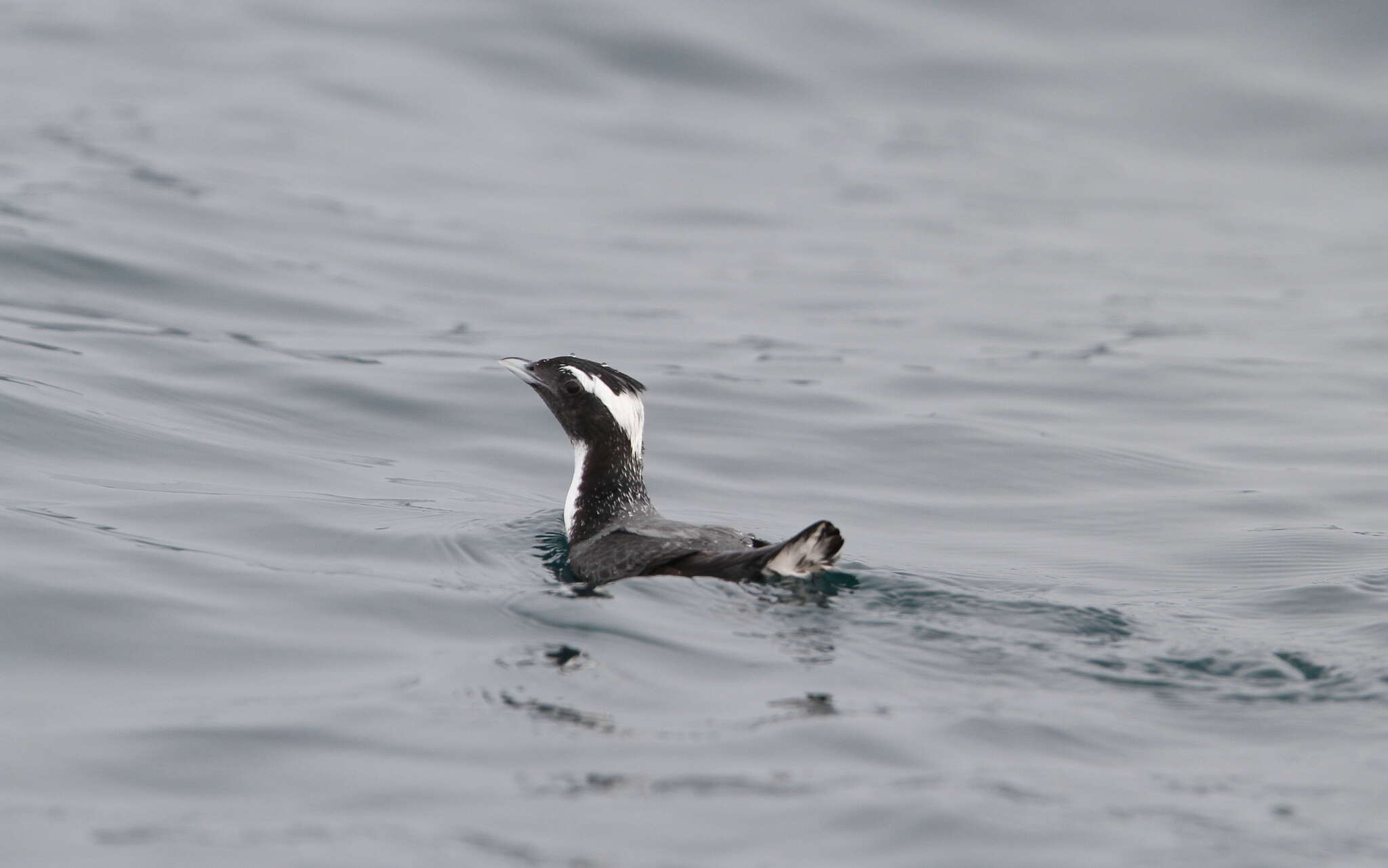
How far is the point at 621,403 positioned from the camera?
27.5 ft

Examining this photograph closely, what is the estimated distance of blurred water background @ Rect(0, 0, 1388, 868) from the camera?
16.7ft

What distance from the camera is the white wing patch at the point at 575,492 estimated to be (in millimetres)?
8422

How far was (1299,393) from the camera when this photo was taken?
13.2 m

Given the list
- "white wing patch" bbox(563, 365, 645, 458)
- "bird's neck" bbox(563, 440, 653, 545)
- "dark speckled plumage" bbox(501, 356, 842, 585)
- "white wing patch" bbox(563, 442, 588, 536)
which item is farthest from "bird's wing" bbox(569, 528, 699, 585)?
"white wing patch" bbox(563, 365, 645, 458)

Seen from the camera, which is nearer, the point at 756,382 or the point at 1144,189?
the point at 756,382

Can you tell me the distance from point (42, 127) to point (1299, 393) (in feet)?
45.9

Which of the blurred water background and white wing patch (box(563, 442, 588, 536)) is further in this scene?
white wing patch (box(563, 442, 588, 536))

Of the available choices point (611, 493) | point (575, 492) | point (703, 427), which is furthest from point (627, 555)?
point (703, 427)

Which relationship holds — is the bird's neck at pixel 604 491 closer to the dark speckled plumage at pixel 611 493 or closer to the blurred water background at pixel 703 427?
the dark speckled plumage at pixel 611 493

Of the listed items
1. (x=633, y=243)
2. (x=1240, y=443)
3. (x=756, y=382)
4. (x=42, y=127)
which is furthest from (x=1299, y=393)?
(x=42, y=127)

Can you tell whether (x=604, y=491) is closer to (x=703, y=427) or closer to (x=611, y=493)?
(x=611, y=493)

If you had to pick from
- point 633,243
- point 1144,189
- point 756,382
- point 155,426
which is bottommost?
point 155,426

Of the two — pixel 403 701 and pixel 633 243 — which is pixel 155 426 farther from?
pixel 633 243

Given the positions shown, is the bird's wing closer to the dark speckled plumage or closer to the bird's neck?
the dark speckled plumage
